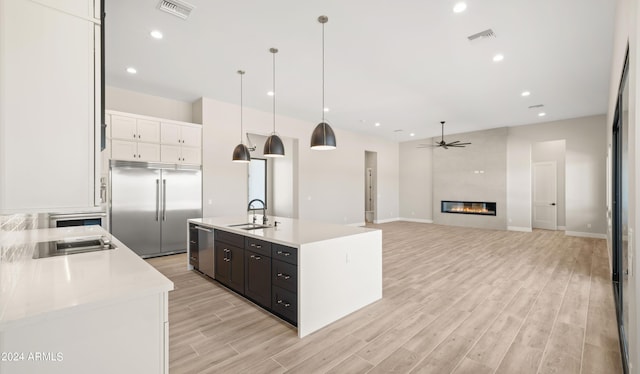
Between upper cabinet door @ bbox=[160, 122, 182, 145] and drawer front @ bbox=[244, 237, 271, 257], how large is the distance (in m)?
3.45

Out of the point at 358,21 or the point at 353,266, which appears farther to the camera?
the point at 358,21

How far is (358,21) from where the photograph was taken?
3.20 metres

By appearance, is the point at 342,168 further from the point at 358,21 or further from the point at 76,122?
the point at 76,122

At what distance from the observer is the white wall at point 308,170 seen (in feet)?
20.1

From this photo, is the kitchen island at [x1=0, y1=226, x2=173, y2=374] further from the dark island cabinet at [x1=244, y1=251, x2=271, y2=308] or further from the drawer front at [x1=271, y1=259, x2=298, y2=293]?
the dark island cabinet at [x1=244, y1=251, x2=271, y2=308]

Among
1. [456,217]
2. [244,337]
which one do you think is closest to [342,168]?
[456,217]

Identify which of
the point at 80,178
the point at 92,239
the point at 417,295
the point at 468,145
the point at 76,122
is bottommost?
the point at 417,295

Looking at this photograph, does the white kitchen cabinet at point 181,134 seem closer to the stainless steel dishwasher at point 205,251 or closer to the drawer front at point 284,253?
the stainless steel dishwasher at point 205,251

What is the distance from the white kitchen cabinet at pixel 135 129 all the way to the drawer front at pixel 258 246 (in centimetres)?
350

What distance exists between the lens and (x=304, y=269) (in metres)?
2.51

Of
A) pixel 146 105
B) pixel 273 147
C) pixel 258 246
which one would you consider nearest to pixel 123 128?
pixel 146 105

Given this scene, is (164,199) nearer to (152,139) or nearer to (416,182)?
(152,139)

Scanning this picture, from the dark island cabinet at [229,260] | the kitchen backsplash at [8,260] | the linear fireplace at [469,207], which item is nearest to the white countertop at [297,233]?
the dark island cabinet at [229,260]

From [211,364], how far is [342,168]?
7432 millimetres
